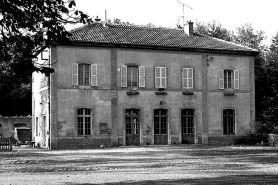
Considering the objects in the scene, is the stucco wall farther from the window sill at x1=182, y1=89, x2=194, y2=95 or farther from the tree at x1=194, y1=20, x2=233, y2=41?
the tree at x1=194, y1=20, x2=233, y2=41

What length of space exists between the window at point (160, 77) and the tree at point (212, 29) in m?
19.5

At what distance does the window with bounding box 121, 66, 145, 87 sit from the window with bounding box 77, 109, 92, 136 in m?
2.87

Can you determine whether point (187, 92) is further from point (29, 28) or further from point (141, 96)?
point (29, 28)

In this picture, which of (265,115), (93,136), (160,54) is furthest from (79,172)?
(265,115)

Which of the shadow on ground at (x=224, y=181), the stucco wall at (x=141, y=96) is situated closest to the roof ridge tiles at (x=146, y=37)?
the stucco wall at (x=141, y=96)

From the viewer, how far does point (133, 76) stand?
3067 cm

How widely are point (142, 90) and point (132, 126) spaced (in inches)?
88.8

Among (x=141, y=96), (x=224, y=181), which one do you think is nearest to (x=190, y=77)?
(x=141, y=96)

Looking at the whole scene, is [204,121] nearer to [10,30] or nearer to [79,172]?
[79,172]

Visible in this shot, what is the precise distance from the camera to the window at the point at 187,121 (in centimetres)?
3170

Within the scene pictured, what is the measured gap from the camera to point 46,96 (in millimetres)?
30094

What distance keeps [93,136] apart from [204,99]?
298 inches

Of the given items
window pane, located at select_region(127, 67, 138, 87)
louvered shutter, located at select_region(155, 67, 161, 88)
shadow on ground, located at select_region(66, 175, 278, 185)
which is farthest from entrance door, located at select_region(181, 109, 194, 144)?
shadow on ground, located at select_region(66, 175, 278, 185)

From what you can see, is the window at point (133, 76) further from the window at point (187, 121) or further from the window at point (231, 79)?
the window at point (231, 79)
